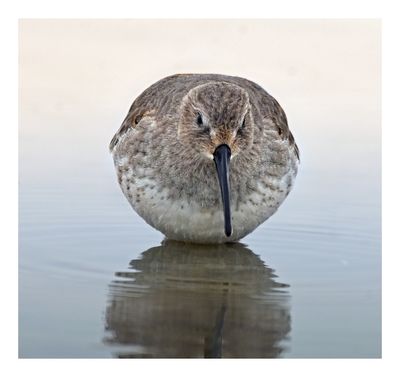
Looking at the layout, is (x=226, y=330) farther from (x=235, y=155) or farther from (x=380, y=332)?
(x=235, y=155)

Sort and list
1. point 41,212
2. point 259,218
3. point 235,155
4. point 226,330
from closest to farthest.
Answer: point 226,330
point 235,155
point 259,218
point 41,212

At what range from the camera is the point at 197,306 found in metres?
6.45

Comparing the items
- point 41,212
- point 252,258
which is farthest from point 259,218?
point 41,212

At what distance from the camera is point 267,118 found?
8305 millimetres

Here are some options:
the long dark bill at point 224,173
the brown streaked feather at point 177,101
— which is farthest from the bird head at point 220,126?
the brown streaked feather at point 177,101

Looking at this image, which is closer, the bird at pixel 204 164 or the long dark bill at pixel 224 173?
the long dark bill at pixel 224 173

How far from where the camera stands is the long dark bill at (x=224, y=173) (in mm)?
7117

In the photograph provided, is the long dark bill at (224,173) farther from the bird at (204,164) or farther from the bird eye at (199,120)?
the bird eye at (199,120)

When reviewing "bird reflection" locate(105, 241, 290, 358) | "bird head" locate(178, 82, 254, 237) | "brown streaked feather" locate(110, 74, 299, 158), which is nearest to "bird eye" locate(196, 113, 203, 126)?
"bird head" locate(178, 82, 254, 237)

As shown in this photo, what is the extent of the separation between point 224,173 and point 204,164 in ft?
2.10

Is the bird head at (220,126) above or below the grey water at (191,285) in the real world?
above

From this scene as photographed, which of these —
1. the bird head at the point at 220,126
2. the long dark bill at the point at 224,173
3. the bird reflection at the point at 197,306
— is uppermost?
the bird head at the point at 220,126
